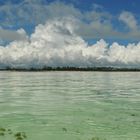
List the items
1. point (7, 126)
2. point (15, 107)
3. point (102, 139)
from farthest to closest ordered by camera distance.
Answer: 1. point (15, 107)
2. point (7, 126)
3. point (102, 139)

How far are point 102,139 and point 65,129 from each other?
11.9 feet

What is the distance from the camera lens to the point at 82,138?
66.0 feet

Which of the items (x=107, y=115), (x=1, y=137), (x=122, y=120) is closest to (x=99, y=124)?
(x=122, y=120)

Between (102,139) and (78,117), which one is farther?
(78,117)

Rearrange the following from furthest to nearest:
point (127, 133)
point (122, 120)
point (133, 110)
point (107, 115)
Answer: point (133, 110) → point (107, 115) → point (122, 120) → point (127, 133)

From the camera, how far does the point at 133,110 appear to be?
3203 cm

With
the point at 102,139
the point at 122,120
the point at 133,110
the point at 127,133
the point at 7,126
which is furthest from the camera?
the point at 133,110

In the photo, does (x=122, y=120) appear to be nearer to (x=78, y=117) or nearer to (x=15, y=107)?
(x=78, y=117)

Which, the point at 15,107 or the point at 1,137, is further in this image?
the point at 15,107

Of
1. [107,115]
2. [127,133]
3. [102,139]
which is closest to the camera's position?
[102,139]

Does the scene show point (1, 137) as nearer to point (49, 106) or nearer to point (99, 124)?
point (99, 124)

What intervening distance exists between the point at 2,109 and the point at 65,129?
11295 millimetres

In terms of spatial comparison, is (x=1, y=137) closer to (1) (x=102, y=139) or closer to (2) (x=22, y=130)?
(2) (x=22, y=130)

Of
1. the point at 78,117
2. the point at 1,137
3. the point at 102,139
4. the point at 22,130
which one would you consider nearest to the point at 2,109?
the point at 78,117
